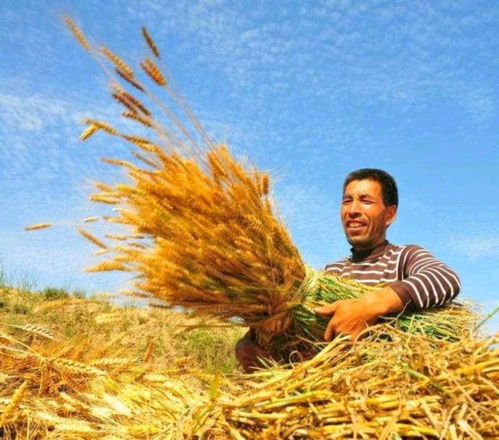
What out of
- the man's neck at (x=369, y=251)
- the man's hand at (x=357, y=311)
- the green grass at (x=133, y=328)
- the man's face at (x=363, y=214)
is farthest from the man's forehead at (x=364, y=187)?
the green grass at (x=133, y=328)

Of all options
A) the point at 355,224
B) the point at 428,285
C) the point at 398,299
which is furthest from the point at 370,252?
the point at 398,299

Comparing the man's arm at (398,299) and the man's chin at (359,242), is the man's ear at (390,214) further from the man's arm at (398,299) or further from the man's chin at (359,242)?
the man's arm at (398,299)

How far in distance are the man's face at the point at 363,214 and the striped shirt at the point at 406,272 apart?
0.07 meters

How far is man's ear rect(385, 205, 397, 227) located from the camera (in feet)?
11.0

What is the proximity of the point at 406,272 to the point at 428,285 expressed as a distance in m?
0.44

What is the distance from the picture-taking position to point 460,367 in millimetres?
1549

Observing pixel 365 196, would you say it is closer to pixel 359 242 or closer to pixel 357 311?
pixel 359 242

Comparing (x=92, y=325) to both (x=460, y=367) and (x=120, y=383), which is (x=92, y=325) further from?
(x=460, y=367)

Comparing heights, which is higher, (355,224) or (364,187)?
(364,187)

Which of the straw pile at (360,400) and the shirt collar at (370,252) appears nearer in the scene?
the straw pile at (360,400)

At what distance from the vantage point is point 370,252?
318 centimetres

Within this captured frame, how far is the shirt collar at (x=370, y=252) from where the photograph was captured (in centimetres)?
314

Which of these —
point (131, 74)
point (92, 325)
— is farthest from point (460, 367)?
point (92, 325)

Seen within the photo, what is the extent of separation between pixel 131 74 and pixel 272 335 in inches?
45.2
